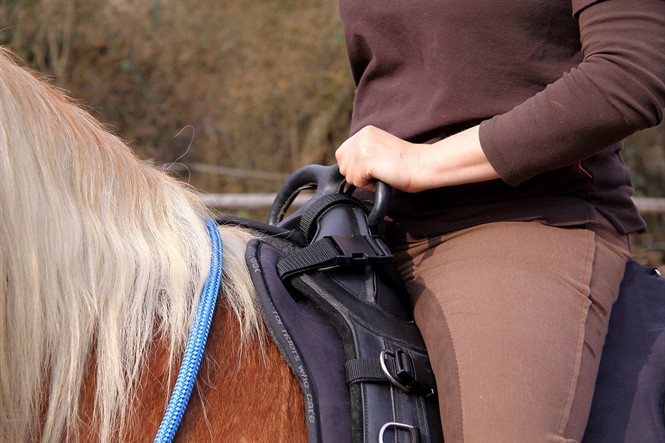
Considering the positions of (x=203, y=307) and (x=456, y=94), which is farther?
(x=456, y=94)

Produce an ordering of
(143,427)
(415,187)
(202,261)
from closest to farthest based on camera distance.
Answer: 1. (143,427)
2. (202,261)
3. (415,187)

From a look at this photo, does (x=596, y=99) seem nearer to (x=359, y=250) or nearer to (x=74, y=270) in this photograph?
(x=359, y=250)

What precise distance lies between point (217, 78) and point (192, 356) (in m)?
7.94

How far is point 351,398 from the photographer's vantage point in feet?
4.33

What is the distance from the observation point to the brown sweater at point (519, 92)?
1.34 meters

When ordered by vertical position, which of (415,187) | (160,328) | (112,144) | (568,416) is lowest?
(568,416)

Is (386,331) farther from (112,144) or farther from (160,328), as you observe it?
(112,144)

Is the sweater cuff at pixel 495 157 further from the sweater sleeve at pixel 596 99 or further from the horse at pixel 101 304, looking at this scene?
the horse at pixel 101 304

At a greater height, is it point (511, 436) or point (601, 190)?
point (601, 190)

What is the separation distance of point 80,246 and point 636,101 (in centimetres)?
95

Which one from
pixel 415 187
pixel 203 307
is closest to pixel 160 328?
pixel 203 307

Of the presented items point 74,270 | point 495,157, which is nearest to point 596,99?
point 495,157

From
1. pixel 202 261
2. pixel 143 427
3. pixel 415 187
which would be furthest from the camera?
pixel 415 187

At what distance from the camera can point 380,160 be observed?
4.99ft
